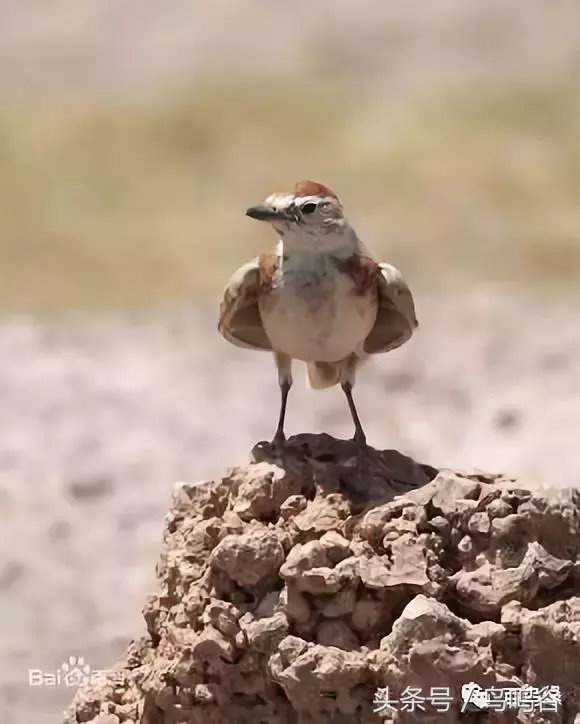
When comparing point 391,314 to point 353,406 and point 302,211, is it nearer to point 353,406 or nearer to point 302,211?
point 353,406

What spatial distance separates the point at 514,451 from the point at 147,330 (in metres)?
1.51

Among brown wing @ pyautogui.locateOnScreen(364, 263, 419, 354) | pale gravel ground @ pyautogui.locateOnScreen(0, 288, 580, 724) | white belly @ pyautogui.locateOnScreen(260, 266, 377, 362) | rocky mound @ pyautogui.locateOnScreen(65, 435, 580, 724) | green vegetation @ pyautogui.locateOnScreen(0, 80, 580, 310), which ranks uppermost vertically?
green vegetation @ pyautogui.locateOnScreen(0, 80, 580, 310)

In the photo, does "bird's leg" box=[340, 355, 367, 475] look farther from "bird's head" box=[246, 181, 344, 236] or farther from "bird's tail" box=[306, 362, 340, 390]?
"bird's head" box=[246, 181, 344, 236]

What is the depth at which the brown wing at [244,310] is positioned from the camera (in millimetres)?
1663

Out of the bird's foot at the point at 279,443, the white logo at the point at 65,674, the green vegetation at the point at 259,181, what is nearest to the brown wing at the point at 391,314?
the bird's foot at the point at 279,443

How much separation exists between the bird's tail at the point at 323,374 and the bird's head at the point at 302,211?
0.25 meters

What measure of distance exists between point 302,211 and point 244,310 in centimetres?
23

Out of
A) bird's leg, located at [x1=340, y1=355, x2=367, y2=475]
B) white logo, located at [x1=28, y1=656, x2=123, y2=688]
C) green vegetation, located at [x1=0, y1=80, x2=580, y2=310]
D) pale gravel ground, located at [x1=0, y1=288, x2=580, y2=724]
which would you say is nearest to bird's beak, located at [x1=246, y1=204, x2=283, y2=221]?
bird's leg, located at [x1=340, y1=355, x2=367, y2=475]

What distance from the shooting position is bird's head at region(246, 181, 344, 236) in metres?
1.54

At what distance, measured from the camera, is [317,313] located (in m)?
1.58

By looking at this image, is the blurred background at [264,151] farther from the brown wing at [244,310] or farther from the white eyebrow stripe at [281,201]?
the white eyebrow stripe at [281,201]

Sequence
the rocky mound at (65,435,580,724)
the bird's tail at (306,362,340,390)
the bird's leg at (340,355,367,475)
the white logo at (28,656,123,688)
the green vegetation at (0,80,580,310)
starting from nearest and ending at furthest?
the rocky mound at (65,435,580,724) < the bird's leg at (340,355,367,475) < the bird's tail at (306,362,340,390) < the white logo at (28,656,123,688) < the green vegetation at (0,80,580,310)

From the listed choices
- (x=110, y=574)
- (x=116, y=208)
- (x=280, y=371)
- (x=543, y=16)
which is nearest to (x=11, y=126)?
(x=116, y=208)

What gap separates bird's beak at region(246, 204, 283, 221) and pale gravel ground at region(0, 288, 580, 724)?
1154 mm
